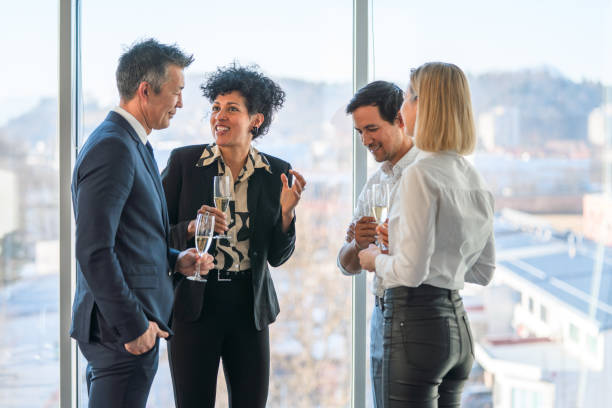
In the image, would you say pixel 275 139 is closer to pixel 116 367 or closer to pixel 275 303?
pixel 275 303

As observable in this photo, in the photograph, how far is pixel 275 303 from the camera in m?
2.33

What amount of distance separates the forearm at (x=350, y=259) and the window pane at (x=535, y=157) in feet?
2.84

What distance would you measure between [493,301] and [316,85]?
136cm

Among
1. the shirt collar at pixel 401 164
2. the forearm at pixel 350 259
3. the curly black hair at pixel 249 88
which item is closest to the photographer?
the shirt collar at pixel 401 164

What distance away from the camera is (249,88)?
2.38 meters

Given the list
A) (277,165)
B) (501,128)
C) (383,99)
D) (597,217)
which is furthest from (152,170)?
(597,217)

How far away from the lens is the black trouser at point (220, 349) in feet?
7.12

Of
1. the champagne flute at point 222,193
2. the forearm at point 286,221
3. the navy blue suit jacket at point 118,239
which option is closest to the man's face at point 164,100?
A: the navy blue suit jacket at point 118,239

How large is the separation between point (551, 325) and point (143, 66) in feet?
7.24

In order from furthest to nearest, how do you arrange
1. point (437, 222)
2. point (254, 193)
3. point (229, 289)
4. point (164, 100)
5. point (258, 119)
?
point (258, 119)
point (254, 193)
point (229, 289)
point (164, 100)
point (437, 222)

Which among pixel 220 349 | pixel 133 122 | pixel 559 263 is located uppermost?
pixel 133 122

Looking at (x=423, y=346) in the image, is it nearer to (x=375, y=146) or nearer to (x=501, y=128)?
(x=375, y=146)

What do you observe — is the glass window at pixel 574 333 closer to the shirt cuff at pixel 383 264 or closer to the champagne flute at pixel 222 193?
the shirt cuff at pixel 383 264

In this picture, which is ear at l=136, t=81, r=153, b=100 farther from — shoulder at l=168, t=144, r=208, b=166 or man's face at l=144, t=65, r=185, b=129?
shoulder at l=168, t=144, r=208, b=166
